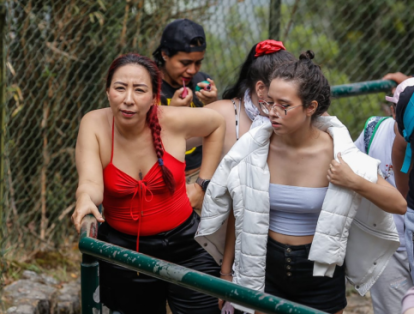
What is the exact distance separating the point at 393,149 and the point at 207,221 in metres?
0.95

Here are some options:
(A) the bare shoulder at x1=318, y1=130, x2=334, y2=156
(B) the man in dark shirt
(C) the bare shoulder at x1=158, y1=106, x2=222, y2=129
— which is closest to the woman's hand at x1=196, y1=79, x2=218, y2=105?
(B) the man in dark shirt

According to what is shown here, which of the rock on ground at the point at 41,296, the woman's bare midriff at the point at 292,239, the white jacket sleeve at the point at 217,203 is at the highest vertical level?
the white jacket sleeve at the point at 217,203

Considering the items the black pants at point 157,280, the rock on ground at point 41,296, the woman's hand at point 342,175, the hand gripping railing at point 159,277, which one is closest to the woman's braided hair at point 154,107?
the black pants at point 157,280

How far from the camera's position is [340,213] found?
7.36 feet

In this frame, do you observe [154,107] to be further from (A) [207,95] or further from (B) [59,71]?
(B) [59,71]

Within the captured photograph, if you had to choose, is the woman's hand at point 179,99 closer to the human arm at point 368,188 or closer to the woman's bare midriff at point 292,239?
the woman's bare midriff at point 292,239

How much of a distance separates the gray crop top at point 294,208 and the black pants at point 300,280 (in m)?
0.07

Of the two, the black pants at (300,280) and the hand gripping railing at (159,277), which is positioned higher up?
the hand gripping railing at (159,277)

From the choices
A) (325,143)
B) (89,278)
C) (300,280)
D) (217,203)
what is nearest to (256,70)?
(325,143)

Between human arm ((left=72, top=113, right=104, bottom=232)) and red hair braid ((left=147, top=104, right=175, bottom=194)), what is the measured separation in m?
0.26

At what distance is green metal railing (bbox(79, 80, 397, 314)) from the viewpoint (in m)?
1.62

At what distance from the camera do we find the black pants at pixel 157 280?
2717 millimetres

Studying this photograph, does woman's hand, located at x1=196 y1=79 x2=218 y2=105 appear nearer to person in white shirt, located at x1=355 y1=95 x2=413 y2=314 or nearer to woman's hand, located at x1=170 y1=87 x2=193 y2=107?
woman's hand, located at x1=170 y1=87 x2=193 y2=107

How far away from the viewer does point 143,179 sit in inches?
106
